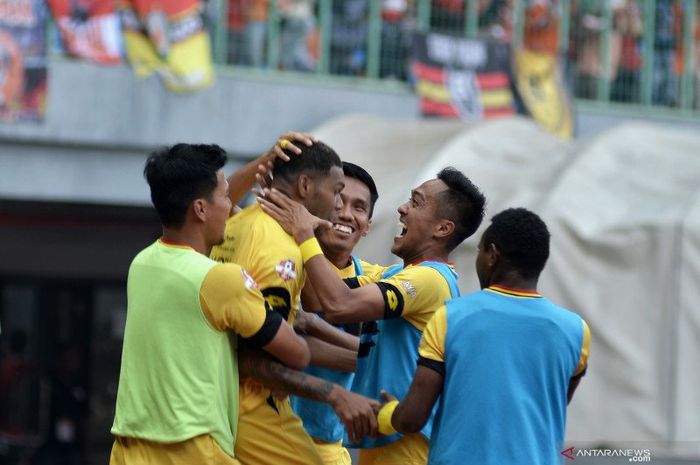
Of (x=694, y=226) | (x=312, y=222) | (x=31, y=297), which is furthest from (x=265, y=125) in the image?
(x=312, y=222)

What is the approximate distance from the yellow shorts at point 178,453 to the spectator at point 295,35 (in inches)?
441

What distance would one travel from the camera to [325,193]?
17.3 ft

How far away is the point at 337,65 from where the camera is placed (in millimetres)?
16031

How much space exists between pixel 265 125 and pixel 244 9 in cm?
139

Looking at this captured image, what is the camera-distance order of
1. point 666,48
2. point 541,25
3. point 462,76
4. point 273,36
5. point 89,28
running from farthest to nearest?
point 666,48
point 541,25
point 462,76
point 273,36
point 89,28

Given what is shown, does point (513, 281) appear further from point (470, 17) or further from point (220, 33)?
point (470, 17)

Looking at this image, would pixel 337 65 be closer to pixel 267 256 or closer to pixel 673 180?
pixel 673 180

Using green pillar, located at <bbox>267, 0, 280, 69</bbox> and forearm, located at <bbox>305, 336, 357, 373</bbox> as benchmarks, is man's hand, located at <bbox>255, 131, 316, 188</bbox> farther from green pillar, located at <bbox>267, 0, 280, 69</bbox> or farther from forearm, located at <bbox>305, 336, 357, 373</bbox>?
green pillar, located at <bbox>267, 0, 280, 69</bbox>

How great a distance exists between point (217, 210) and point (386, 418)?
3.24 ft

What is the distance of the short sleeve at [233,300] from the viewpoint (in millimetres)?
4676

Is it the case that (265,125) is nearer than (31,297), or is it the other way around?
(265,125)

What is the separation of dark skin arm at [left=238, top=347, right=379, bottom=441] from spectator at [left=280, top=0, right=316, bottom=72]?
434 inches

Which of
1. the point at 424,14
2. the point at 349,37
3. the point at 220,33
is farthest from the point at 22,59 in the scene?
the point at 424,14

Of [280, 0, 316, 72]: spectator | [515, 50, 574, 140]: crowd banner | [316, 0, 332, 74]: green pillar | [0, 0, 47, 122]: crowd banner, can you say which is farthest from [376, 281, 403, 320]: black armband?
[515, 50, 574, 140]: crowd banner
